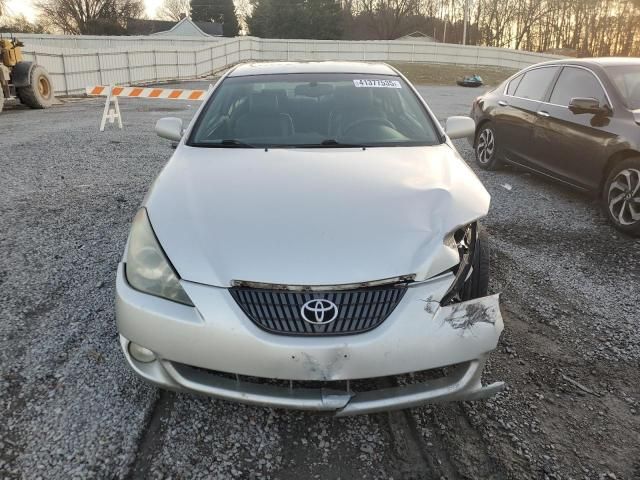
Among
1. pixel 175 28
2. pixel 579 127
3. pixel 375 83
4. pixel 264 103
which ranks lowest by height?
pixel 579 127

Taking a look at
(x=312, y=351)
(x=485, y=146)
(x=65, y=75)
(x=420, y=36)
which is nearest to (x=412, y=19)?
(x=420, y=36)

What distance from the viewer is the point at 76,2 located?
173 feet

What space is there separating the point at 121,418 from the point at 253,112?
7.09ft

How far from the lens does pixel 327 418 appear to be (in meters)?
2.36

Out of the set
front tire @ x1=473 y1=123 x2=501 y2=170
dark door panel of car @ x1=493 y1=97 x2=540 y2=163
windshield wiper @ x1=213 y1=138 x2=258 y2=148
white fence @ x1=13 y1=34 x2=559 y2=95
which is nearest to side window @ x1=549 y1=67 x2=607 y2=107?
dark door panel of car @ x1=493 y1=97 x2=540 y2=163

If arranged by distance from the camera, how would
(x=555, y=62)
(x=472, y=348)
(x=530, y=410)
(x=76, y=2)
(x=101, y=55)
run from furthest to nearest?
(x=76, y=2) → (x=101, y=55) → (x=555, y=62) → (x=530, y=410) → (x=472, y=348)

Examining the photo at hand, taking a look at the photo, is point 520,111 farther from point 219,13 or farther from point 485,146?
point 219,13

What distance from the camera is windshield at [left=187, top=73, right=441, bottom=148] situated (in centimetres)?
338

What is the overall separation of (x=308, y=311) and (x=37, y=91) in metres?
15.0

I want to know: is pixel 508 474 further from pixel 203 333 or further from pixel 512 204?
pixel 512 204

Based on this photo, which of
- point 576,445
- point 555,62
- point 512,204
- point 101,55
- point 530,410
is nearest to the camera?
point 576,445

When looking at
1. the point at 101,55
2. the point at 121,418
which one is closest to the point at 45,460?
the point at 121,418

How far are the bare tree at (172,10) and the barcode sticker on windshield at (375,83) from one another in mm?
85466

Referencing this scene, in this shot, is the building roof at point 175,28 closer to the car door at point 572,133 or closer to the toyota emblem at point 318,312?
the car door at point 572,133
